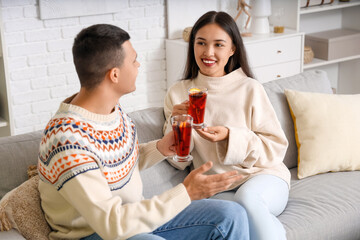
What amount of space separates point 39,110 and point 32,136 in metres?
1.61

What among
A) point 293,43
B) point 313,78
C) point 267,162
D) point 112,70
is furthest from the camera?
point 293,43

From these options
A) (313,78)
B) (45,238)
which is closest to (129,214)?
(45,238)

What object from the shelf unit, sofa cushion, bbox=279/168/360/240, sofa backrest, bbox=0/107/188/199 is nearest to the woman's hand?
sofa backrest, bbox=0/107/188/199

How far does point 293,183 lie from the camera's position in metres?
2.54

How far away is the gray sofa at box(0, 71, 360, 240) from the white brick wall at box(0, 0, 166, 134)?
1.26 metres

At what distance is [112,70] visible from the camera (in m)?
1.68

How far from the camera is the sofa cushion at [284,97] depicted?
262 centimetres

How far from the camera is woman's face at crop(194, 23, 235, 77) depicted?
2.28m

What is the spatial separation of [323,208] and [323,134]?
41cm

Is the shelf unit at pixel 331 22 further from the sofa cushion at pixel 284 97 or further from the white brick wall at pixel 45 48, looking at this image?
the sofa cushion at pixel 284 97

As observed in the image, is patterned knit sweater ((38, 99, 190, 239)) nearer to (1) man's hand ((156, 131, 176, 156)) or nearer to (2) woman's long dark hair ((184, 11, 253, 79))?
(1) man's hand ((156, 131, 176, 156))

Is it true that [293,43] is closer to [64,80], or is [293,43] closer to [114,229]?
[64,80]

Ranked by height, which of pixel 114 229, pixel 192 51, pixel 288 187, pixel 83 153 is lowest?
pixel 288 187

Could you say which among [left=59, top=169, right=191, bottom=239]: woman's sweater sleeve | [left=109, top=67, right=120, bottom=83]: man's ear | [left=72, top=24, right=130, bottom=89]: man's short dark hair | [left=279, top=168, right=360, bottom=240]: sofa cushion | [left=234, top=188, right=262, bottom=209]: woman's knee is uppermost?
[left=72, top=24, right=130, bottom=89]: man's short dark hair
